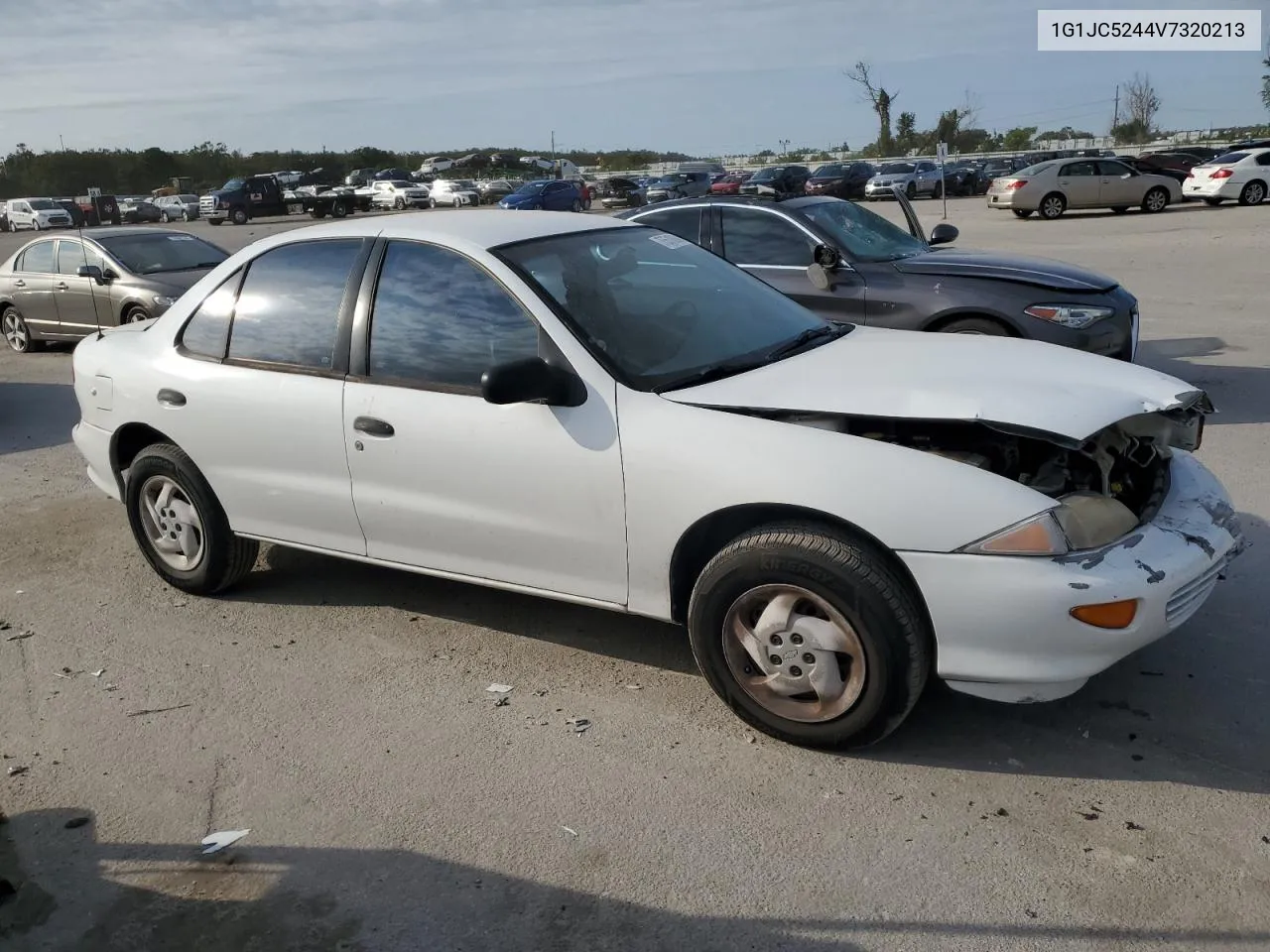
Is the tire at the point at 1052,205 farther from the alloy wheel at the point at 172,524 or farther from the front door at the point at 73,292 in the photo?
the alloy wheel at the point at 172,524

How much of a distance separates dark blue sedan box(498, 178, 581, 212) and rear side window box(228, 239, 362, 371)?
28.5 m

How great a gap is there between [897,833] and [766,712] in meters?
0.63

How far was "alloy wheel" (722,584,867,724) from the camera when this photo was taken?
359cm

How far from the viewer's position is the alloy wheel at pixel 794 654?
3588mm

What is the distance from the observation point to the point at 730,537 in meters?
3.85

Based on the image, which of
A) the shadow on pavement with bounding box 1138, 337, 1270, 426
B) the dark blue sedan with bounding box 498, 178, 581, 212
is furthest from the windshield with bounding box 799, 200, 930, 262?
the dark blue sedan with bounding box 498, 178, 581, 212

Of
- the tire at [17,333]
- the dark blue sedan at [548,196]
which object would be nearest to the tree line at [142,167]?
the dark blue sedan at [548,196]

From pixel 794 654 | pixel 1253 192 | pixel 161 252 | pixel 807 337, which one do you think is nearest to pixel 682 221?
pixel 807 337

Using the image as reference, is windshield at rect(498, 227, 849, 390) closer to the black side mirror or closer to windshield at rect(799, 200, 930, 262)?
the black side mirror

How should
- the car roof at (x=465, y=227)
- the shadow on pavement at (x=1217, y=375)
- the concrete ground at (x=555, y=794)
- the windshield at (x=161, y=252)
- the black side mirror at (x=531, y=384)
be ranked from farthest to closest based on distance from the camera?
1. the windshield at (x=161, y=252)
2. the shadow on pavement at (x=1217, y=375)
3. the car roof at (x=465, y=227)
4. the black side mirror at (x=531, y=384)
5. the concrete ground at (x=555, y=794)

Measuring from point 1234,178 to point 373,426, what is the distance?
2984 cm

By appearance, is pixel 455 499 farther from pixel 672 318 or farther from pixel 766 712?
pixel 766 712

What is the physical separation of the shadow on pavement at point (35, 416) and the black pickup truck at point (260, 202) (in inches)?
1394

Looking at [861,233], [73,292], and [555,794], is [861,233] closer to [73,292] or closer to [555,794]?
[555,794]
